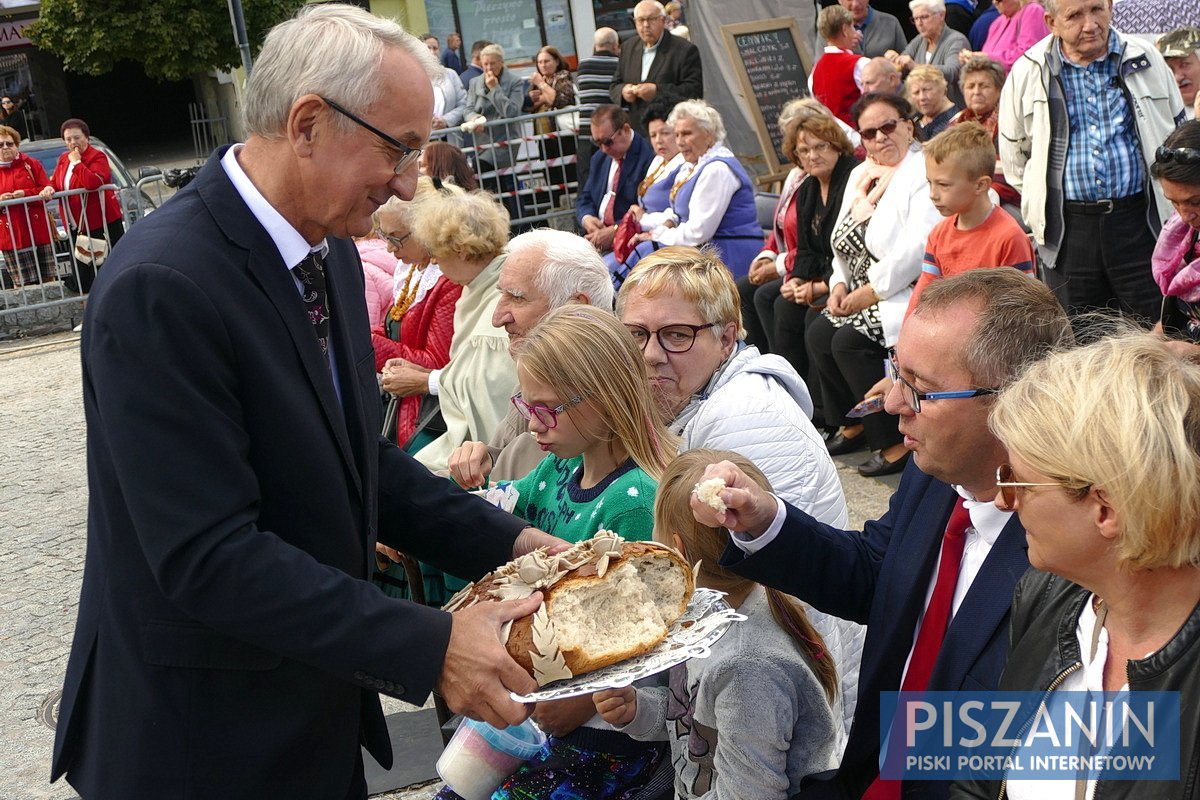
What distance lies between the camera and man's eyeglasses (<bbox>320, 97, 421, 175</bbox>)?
Result: 2.22 metres

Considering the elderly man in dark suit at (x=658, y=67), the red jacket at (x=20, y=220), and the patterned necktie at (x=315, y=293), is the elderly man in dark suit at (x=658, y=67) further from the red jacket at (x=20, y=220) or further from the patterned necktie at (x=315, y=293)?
the patterned necktie at (x=315, y=293)

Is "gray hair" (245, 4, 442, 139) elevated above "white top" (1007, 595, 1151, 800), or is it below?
above

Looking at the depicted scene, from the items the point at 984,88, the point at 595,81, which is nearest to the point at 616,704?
the point at 984,88

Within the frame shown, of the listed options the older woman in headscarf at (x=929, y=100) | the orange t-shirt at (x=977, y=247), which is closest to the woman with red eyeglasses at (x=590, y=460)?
the orange t-shirt at (x=977, y=247)

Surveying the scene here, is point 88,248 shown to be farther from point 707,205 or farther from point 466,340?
point 466,340

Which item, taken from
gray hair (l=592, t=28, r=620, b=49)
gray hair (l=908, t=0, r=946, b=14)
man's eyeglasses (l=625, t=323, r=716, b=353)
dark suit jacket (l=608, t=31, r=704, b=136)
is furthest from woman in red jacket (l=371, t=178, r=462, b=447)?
gray hair (l=592, t=28, r=620, b=49)

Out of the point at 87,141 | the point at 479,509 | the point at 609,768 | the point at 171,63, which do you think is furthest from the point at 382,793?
the point at 171,63

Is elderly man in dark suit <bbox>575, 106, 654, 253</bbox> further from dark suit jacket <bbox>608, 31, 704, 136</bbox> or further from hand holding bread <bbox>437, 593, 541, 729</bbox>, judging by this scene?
hand holding bread <bbox>437, 593, 541, 729</bbox>

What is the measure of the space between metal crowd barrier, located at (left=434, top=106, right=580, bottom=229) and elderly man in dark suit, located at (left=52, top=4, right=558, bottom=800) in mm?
10518

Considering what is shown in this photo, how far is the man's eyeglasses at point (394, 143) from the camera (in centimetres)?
222

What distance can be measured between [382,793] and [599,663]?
7.65ft

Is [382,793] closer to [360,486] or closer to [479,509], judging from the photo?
[479,509]

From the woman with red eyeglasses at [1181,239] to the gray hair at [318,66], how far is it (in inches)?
128

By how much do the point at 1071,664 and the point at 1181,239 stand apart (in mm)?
3414
